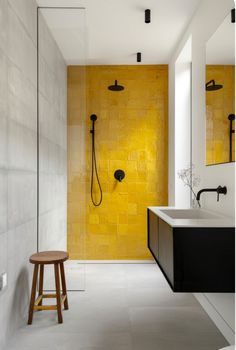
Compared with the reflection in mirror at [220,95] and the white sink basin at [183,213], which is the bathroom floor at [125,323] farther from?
the reflection in mirror at [220,95]

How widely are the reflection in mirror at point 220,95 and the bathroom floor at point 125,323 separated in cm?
132

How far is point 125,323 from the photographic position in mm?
2762

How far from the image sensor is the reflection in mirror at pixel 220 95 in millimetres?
2320

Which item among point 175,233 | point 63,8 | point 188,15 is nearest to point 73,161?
point 63,8

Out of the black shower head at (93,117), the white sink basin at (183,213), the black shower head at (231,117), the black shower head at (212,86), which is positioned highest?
the black shower head at (93,117)

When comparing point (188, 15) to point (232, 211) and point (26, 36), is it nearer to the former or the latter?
point (26, 36)

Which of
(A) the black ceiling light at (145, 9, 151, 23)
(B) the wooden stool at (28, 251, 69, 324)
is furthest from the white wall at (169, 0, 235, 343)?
(B) the wooden stool at (28, 251, 69, 324)

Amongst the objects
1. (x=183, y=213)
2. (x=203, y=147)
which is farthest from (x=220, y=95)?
(x=183, y=213)

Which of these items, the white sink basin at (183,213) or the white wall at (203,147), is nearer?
the white wall at (203,147)

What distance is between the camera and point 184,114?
4.25 metres

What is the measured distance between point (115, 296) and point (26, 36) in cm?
254

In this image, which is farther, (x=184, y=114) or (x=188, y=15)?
(x=184, y=114)

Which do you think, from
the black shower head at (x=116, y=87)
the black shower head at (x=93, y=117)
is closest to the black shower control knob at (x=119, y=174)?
the black shower head at (x=93, y=117)

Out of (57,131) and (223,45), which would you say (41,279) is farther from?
(223,45)
